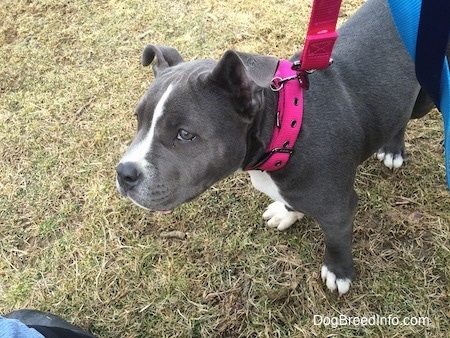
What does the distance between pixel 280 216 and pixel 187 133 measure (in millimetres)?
1345

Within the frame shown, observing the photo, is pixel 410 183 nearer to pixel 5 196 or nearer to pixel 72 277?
A: pixel 72 277

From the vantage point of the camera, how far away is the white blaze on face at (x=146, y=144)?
236 cm

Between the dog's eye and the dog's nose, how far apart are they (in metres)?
0.25

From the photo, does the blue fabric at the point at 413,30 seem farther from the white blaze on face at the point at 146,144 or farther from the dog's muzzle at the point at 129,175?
the dog's muzzle at the point at 129,175

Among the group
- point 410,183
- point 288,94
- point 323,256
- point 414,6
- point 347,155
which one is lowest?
point 323,256

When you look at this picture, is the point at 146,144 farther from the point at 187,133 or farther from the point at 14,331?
the point at 14,331

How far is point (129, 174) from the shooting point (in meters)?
2.34

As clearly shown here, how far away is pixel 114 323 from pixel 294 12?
3.18 m

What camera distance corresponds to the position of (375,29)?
280 cm

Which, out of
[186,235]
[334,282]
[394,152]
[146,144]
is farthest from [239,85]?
[394,152]

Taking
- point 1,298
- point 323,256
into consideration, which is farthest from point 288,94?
point 1,298

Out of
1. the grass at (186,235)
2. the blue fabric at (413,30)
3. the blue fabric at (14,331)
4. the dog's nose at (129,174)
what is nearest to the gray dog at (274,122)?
the dog's nose at (129,174)

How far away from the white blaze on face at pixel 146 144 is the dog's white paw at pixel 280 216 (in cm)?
132

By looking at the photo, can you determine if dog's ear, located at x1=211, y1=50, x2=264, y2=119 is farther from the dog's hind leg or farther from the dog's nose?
the dog's hind leg
